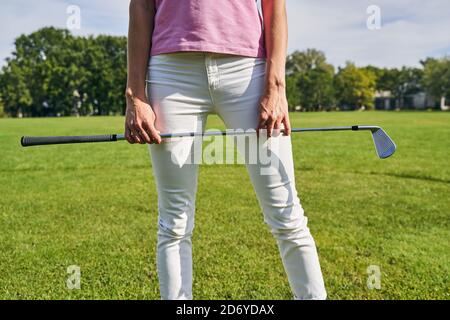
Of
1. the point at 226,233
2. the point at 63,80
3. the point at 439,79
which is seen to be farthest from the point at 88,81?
the point at 226,233

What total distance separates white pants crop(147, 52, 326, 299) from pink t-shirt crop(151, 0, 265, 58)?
0.05 metres

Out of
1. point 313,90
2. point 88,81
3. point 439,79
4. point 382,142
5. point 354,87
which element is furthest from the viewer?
point 354,87

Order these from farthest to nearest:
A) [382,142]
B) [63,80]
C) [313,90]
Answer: [313,90] < [63,80] < [382,142]

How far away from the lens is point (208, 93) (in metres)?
1.79

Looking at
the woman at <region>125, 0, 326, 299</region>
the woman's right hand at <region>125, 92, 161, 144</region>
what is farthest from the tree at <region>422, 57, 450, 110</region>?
the woman's right hand at <region>125, 92, 161, 144</region>

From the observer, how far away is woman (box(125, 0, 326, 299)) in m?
1.74

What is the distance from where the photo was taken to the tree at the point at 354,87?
70.3m

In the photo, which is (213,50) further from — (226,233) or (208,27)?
(226,233)

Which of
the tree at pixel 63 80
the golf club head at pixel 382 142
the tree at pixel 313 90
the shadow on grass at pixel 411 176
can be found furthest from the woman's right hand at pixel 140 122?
the tree at pixel 313 90

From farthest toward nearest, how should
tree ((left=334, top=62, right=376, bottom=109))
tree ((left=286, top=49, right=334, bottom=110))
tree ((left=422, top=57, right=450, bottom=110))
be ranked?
tree ((left=334, top=62, right=376, bottom=109)) < tree ((left=422, top=57, right=450, bottom=110)) < tree ((left=286, top=49, right=334, bottom=110))

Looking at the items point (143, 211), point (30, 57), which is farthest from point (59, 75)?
point (143, 211)

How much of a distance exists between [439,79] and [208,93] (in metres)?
75.0

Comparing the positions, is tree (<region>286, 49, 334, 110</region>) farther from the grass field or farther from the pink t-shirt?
the pink t-shirt

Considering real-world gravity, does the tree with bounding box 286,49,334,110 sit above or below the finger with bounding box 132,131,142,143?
above
